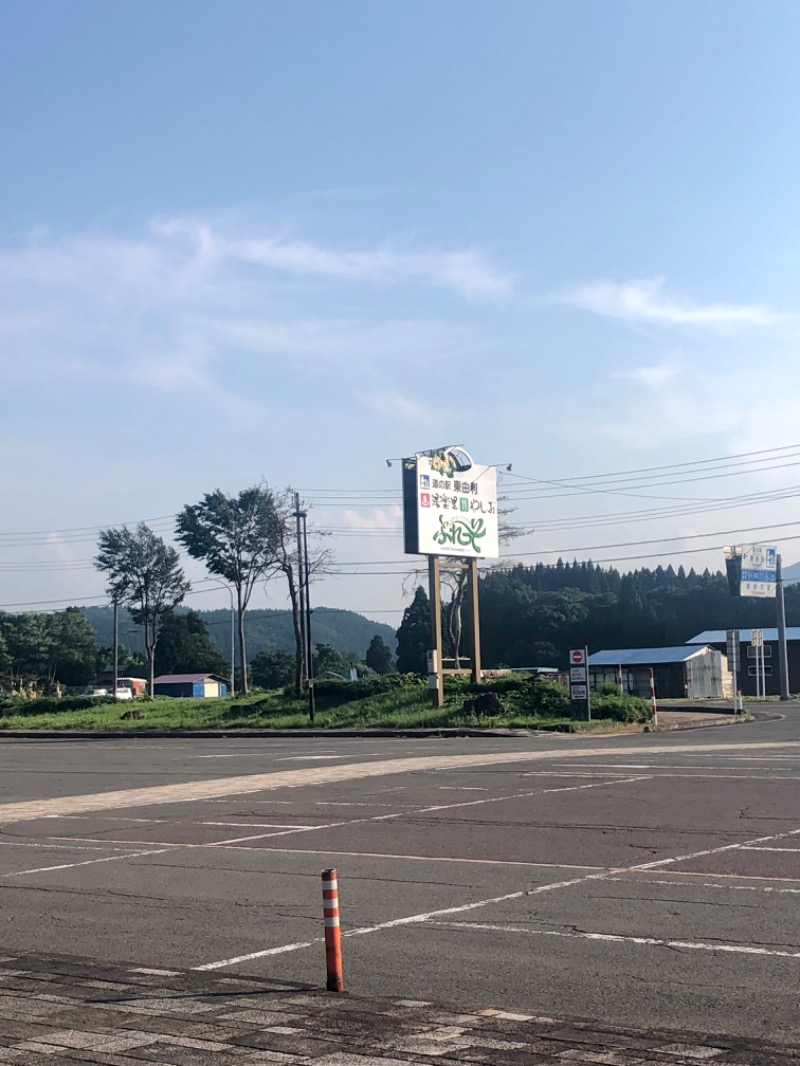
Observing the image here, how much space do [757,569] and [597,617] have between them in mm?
55763

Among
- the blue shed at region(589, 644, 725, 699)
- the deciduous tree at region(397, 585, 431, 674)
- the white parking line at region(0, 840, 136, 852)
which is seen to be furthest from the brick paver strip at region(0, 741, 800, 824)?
the deciduous tree at region(397, 585, 431, 674)

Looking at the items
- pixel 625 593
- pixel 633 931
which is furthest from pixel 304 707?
pixel 625 593

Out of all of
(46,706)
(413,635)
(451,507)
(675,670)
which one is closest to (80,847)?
(451,507)

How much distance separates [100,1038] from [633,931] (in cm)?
409

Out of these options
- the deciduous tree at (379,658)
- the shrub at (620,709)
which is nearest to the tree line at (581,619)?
the deciduous tree at (379,658)

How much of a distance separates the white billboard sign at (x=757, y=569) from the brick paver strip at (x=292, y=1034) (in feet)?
221

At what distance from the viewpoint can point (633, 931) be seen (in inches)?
331

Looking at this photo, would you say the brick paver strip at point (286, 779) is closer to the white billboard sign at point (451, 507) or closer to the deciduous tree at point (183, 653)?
the white billboard sign at point (451, 507)

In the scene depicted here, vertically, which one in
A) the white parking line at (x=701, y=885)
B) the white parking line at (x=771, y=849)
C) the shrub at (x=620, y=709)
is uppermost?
the white parking line at (x=701, y=885)

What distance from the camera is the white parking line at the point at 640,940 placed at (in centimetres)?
771

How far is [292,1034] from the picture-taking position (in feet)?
19.6

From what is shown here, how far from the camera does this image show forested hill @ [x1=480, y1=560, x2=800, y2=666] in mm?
122188

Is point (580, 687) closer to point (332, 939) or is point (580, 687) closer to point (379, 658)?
point (332, 939)

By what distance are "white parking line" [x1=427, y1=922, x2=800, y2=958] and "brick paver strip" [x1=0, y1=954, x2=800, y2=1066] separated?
1988 millimetres
